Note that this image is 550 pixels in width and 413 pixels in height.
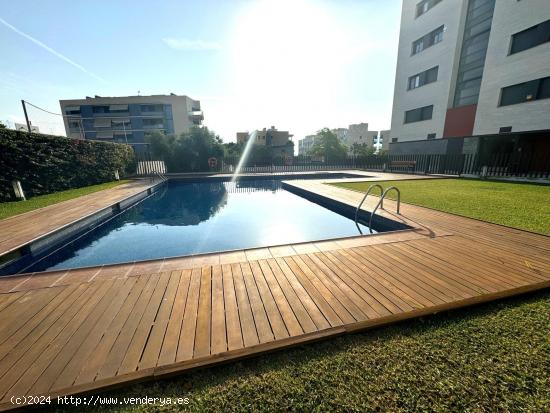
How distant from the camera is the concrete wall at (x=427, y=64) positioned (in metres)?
17.3

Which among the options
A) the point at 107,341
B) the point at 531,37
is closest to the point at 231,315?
the point at 107,341

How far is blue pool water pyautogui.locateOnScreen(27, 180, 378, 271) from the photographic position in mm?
5168

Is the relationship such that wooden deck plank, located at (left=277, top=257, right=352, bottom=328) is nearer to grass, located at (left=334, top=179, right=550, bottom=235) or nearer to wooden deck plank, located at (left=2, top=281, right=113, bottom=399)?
wooden deck plank, located at (left=2, top=281, right=113, bottom=399)

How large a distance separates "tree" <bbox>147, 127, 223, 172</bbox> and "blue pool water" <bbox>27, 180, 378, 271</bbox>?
8167 millimetres

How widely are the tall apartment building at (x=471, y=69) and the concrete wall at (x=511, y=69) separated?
0.13 feet

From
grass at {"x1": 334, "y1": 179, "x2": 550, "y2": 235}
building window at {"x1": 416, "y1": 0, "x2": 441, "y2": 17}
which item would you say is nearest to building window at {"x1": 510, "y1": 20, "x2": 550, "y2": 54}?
building window at {"x1": 416, "y1": 0, "x2": 441, "y2": 17}

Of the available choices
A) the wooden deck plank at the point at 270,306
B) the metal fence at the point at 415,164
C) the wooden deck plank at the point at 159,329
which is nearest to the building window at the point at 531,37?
the metal fence at the point at 415,164

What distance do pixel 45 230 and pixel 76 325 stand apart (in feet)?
13.2

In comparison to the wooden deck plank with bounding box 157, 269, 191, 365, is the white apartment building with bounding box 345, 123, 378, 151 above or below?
above

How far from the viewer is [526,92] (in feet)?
43.5

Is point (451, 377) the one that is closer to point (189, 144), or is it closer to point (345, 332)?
point (345, 332)

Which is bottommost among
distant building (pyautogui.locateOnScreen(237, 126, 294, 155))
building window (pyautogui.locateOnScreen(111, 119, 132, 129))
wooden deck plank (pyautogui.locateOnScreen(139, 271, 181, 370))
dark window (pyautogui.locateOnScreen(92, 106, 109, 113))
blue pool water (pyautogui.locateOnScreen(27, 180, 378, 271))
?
blue pool water (pyautogui.locateOnScreen(27, 180, 378, 271))

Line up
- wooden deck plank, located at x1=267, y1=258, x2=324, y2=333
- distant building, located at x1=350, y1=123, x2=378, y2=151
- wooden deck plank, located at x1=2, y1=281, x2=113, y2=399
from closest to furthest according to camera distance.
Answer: wooden deck plank, located at x1=2, y1=281, x2=113, y2=399
wooden deck plank, located at x1=267, y1=258, x2=324, y2=333
distant building, located at x1=350, y1=123, x2=378, y2=151

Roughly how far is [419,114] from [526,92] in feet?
25.4
